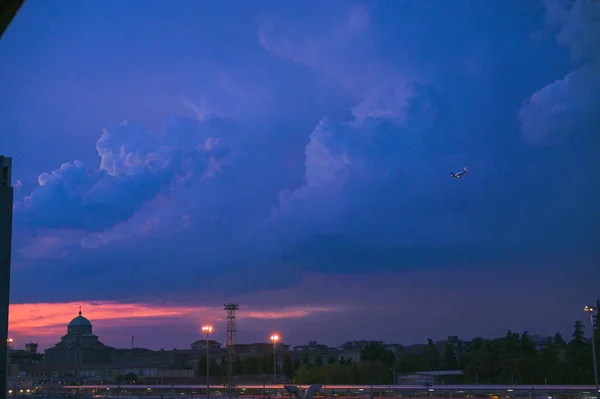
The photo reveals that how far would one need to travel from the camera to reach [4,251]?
37.1 metres

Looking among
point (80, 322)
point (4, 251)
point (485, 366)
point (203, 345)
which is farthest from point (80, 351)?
point (4, 251)

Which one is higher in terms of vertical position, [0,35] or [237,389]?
[0,35]

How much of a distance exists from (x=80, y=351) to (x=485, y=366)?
79.7 metres

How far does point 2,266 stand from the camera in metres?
36.5

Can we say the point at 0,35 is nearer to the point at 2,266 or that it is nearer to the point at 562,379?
A: the point at 2,266

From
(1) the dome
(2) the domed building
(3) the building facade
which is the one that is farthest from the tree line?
(3) the building facade

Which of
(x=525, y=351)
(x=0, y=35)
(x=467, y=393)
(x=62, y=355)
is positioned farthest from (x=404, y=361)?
(x=0, y=35)

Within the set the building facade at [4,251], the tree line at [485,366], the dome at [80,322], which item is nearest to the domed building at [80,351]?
the dome at [80,322]

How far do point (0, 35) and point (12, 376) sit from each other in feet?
221

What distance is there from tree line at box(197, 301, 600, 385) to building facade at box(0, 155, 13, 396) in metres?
46.3

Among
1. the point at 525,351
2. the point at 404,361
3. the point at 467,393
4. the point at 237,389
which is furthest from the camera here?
the point at 404,361

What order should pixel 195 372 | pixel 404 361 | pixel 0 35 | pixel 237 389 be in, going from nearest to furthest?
1. pixel 0 35
2. pixel 237 389
3. pixel 404 361
4. pixel 195 372

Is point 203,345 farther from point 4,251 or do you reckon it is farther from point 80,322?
point 4,251

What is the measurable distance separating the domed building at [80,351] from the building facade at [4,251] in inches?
3844
